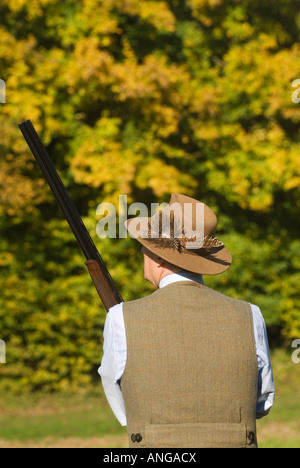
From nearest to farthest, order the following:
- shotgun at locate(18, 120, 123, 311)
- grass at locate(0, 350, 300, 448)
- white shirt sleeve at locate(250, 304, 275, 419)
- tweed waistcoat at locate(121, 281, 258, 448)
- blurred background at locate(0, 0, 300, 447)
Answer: tweed waistcoat at locate(121, 281, 258, 448), white shirt sleeve at locate(250, 304, 275, 419), shotgun at locate(18, 120, 123, 311), grass at locate(0, 350, 300, 448), blurred background at locate(0, 0, 300, 447)

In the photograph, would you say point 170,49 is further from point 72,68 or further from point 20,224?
point 20,224

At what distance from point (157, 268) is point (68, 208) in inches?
18.4

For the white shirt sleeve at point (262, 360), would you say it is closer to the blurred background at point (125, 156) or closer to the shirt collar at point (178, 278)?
the shirt collar at point (178, 278)

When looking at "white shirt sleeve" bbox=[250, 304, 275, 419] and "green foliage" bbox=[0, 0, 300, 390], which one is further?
"green foliage" bbox=[0, 0, 300, 390]

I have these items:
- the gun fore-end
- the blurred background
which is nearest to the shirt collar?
the gun fore-end

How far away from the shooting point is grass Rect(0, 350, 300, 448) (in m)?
7.88

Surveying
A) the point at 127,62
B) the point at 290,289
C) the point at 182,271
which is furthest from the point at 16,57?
the point at 182,271

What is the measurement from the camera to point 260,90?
9938mm

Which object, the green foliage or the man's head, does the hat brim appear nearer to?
the man's head

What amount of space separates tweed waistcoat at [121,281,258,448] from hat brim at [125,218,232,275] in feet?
0.42

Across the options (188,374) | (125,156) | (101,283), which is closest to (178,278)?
(188,374)

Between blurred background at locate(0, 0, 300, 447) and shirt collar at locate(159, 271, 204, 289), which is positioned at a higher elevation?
blurred background at locate(0, 0, 300, 447)

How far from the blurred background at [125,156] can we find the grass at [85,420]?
3 centimetres

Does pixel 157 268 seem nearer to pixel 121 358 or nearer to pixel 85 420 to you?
pixel 121 358
